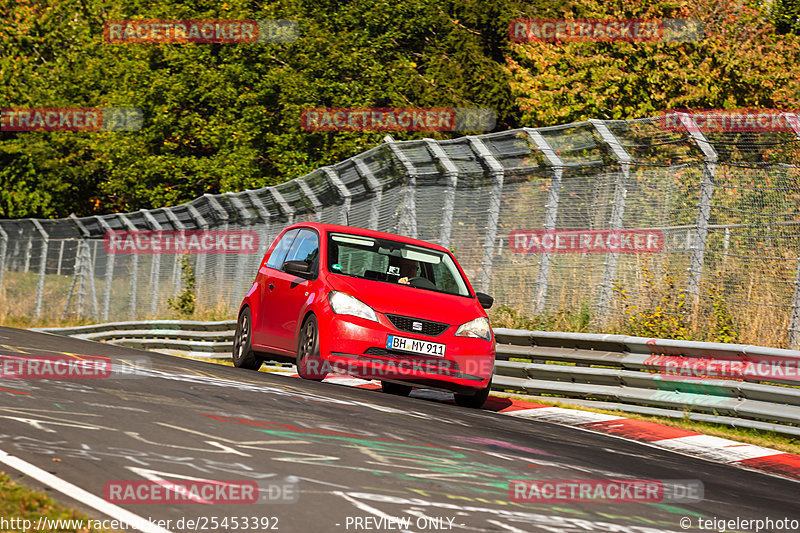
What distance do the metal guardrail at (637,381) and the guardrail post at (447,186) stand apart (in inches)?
121

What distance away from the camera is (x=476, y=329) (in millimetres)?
11633

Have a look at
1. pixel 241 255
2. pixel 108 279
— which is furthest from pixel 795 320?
pixel 108 279

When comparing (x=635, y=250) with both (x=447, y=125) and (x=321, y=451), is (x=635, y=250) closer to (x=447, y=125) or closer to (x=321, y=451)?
(x=321, y=451)

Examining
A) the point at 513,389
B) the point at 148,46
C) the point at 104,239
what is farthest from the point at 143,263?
the point at 513,389

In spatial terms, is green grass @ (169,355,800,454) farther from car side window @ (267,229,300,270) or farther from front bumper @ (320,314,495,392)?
car side window @ (267,229,300,270)

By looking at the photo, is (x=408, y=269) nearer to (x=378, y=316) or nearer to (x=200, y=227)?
(x=378, y=316)

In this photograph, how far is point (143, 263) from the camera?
1129 inches

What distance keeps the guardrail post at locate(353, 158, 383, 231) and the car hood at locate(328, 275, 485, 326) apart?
6167 millimetres

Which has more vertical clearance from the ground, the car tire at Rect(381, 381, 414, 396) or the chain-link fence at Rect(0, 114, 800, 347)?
the chain-link fence at Rect(0, 114, 800, 347)

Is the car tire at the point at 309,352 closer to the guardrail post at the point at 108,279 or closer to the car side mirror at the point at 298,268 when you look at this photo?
the car side mirror at the point at 298,268

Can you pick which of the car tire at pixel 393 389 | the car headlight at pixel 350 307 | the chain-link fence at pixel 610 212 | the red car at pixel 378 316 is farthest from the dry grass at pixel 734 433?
the car headlight at pixel 350 307

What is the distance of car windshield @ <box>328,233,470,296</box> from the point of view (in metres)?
12.4

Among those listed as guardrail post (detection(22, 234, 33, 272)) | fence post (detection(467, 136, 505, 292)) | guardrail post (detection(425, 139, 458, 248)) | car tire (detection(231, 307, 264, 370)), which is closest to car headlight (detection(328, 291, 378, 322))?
car tire (detection(231, 307, 264, 370))

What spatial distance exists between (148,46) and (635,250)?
27.3 metres
